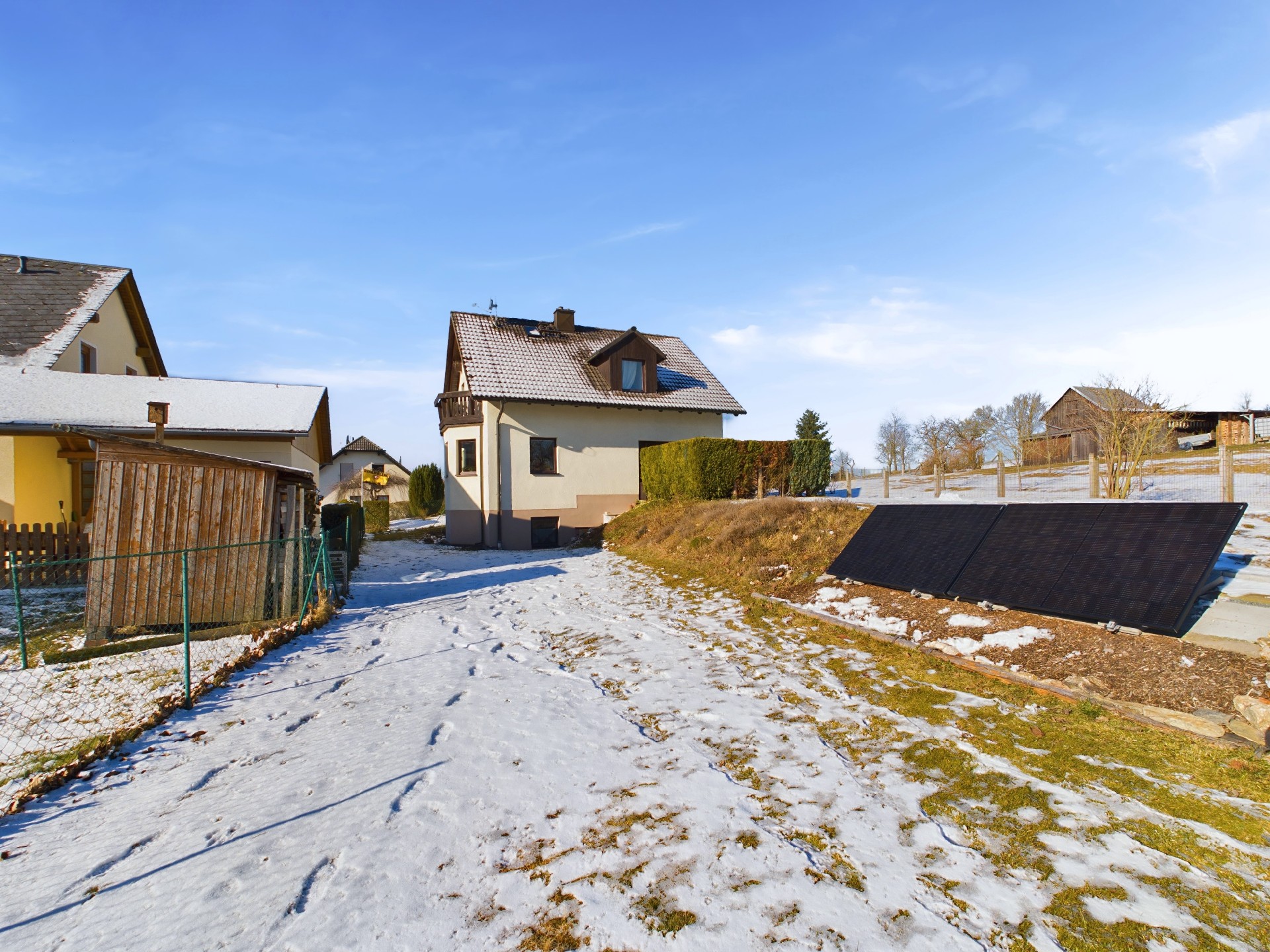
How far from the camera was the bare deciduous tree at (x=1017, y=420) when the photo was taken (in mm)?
47594

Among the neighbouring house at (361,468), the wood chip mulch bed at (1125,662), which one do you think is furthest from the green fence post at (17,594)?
the neighbouring house at (361,468)

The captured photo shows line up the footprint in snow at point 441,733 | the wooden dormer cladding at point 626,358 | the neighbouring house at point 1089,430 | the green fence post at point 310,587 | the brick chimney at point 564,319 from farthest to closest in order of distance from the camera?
the neighbouring house at point 1089,430, the brick chimney at point 564,319, the wooden dormer cladding at point 626,358, the green fence post at point 310,587, the footprint in snow at point 441,733

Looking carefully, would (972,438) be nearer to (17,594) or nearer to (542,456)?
(542,456)

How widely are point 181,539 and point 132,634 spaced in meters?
1.29

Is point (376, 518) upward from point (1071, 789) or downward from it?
upward

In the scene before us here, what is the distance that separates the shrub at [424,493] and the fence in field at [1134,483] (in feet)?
74.4

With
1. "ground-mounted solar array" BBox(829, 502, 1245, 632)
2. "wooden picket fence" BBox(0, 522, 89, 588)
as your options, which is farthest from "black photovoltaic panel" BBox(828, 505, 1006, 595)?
"wooden picket fence" BBox(0, 522, 89, 588)

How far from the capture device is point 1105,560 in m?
6.17

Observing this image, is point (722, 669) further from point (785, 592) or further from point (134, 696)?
point (134, 696)

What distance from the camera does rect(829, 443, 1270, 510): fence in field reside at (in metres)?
13.5

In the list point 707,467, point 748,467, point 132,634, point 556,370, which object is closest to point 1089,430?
point 748,467

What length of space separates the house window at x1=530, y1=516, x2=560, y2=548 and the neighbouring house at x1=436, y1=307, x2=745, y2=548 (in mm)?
29

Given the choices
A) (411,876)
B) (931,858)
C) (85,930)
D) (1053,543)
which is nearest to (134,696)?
(85,930)

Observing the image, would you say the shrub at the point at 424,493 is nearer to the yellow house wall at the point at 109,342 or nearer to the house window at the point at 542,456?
the yellow house wall at the point at 109,342
